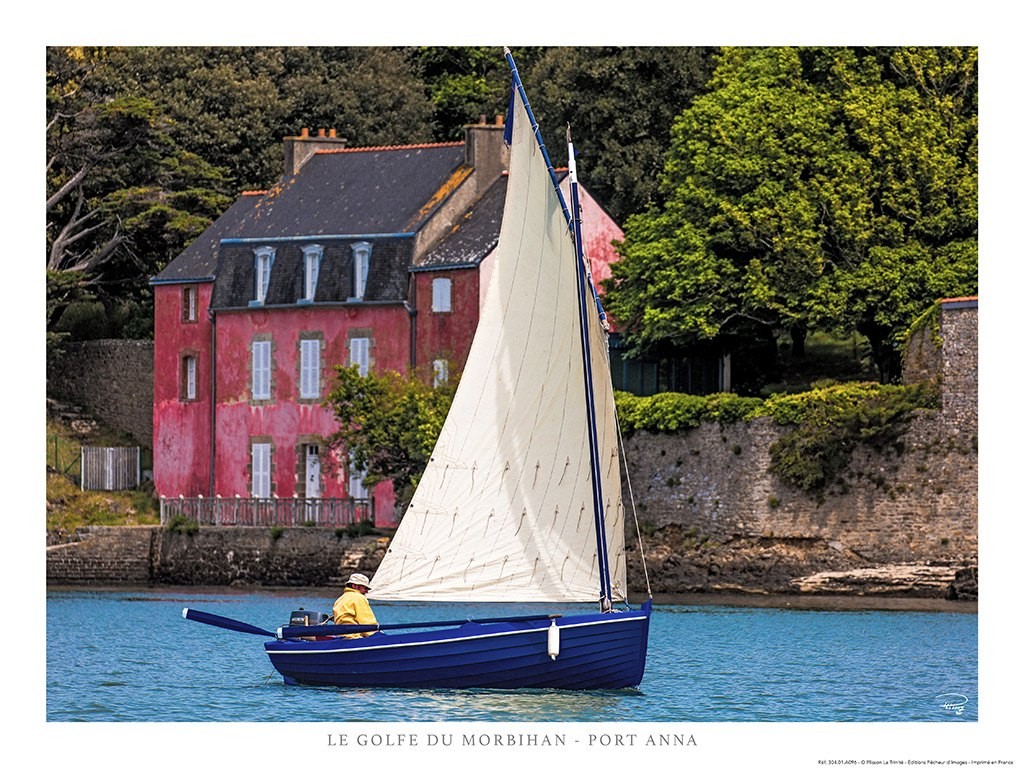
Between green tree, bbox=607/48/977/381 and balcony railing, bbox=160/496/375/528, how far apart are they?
8.32 m

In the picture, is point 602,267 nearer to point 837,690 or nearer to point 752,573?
point 752,573

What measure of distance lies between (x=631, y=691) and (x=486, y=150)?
3029cm

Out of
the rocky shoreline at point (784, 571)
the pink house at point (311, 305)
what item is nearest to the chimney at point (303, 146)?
the pink house at point (311, 305)

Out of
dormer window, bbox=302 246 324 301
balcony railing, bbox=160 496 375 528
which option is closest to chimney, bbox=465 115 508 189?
dormer window, bbox=302 246 324 301

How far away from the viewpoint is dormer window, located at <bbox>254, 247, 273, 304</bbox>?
63000 millimetres

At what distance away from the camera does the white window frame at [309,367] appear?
205ft

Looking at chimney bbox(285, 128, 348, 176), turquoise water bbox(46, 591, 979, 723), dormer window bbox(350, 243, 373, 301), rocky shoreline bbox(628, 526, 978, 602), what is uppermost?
chimney bbox(285, 128, 348, 176)

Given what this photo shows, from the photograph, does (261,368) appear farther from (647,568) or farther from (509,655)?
(509,655)

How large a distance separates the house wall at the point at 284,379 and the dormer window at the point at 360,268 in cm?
41

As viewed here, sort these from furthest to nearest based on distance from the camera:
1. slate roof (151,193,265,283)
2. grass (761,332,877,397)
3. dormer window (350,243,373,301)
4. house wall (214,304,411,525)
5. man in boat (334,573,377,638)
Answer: slate roof (151,193,265,283) → dormer window (350,243,373,301) → house wall (214,304,411,525) → grass (761,332,877,397) → man in boat (334,573,377,638)

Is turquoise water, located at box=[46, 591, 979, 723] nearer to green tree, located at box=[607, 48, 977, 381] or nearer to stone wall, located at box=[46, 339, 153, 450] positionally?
green tree, located at box=[607, 48, 977, 381]

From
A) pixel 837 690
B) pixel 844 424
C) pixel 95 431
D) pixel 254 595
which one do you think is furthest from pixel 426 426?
pixel 837 690

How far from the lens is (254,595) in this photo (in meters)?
54.1

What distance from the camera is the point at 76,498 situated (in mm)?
61719
